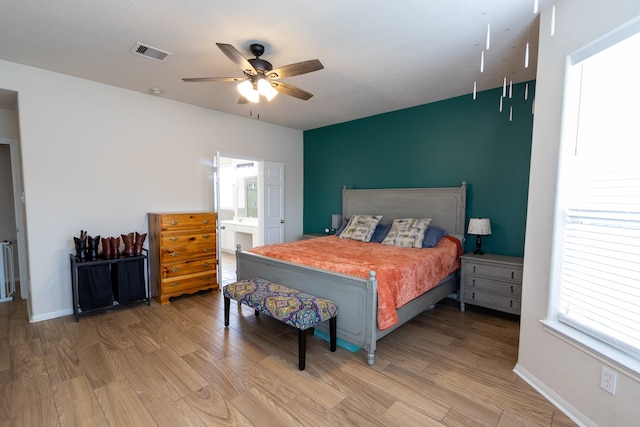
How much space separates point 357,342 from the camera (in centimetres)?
248

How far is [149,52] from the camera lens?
2764 millimetres

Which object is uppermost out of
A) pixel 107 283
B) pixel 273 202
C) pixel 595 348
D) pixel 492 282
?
pixel 273 202

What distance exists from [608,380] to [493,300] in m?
1.71

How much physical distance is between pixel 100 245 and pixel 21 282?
1.63 metres

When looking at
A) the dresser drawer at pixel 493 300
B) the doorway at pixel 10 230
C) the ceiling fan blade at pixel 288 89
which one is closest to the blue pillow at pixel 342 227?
the dresser drawer at pixel 493 300

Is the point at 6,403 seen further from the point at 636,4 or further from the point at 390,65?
the point at 636,4

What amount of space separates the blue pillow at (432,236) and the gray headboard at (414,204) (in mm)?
264

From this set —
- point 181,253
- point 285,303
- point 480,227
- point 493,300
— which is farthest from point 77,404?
point 480,227

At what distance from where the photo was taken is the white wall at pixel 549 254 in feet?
5.26

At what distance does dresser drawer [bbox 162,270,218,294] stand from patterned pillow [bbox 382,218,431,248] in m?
2.48

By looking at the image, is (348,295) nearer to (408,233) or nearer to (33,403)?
(408,233)

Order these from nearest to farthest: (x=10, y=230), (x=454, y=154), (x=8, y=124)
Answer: (x=8, y=124) → (x=454, y=154) → (x=10, y=230)

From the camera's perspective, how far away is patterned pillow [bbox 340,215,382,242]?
4.29 meters

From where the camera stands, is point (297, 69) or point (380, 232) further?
Result: point (380, 232)
